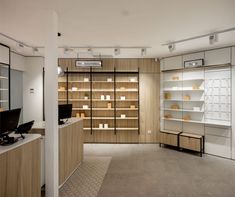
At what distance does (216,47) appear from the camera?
550 cm

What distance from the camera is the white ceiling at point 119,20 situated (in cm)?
298

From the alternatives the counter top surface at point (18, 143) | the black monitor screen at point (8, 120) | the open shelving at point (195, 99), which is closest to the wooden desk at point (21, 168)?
the counter top surface at point (18, 143)

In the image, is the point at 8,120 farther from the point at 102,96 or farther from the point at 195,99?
the point at 195,99

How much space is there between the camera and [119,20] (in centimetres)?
361

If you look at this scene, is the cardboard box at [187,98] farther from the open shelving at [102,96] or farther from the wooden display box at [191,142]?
the open shelving at [102,96]

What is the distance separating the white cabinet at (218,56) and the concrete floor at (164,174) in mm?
2681

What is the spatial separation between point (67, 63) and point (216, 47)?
489 centimetres

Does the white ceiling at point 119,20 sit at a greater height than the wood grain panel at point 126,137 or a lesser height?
greater

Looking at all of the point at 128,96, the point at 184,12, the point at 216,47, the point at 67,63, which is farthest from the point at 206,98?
the point at 67,63

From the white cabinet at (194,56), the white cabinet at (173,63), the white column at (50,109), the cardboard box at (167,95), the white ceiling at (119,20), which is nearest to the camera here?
the white ceiling at (119,20)

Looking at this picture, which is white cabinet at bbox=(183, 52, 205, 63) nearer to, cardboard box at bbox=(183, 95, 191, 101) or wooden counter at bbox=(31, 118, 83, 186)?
cardboard box at bbox=(183, 95, 191, 101)

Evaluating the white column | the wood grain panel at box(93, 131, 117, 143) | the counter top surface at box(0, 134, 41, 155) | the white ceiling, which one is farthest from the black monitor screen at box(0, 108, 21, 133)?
the wood grain panel at box(93, 131, 117, 143)

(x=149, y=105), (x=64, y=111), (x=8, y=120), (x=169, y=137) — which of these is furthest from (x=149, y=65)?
(x=8, y=120)

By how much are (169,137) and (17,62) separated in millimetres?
5461
